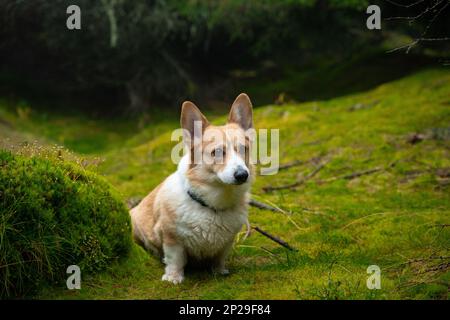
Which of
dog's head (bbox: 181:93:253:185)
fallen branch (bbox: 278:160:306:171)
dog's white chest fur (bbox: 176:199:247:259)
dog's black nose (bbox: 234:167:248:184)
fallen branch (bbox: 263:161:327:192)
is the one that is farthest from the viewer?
fallen branch (bbox: 278:160:306:171)

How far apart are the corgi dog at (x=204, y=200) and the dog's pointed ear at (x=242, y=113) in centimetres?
1

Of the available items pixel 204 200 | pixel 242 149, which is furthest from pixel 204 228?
pixel 242 149

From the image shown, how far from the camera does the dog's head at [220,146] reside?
494 cm

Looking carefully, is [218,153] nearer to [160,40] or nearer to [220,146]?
[220,146]

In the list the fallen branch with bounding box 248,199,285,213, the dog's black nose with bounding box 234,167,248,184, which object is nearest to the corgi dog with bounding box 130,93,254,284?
the dog's black nose with bounding box 234,167,248,184

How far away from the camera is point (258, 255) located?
603 cm

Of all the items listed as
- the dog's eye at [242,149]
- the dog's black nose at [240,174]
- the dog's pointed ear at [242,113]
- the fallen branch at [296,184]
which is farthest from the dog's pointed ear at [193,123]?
the fallen branch at [296,184]

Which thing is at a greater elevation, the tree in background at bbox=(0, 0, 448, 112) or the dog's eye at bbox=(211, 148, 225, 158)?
the tree in background at bbox=(0, 0, 448, 112)

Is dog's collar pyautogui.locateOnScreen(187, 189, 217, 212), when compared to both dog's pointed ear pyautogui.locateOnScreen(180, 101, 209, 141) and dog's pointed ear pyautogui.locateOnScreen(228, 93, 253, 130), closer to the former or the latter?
dog's pointed ear pyautogui.locateOnScreen(180, 101, 209, 141)

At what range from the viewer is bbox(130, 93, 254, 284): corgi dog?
516 cm

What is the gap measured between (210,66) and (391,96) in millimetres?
6125

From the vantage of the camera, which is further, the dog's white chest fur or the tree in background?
the tree in background

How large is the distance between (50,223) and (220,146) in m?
1.60

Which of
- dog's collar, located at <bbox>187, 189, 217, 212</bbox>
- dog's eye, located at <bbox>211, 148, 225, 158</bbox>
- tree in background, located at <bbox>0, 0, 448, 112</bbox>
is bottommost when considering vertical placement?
dog's collar, located at <bbox>187, 189, 217, 212</bbox>
